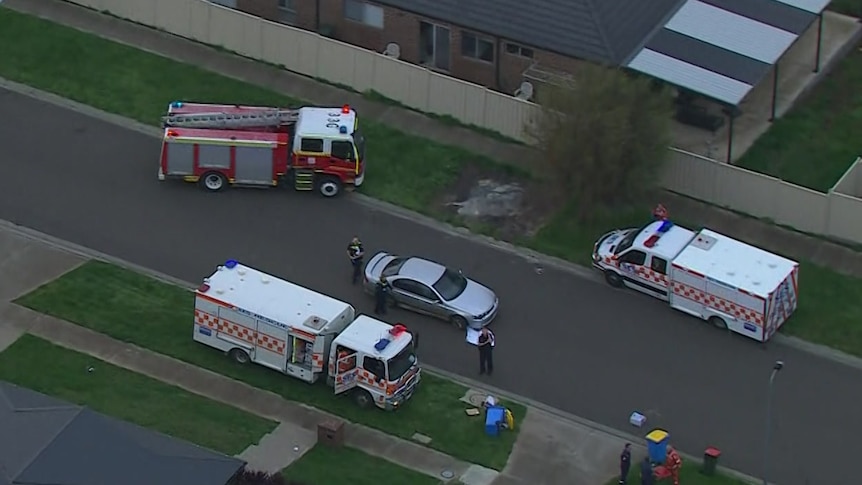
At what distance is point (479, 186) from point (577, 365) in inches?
339

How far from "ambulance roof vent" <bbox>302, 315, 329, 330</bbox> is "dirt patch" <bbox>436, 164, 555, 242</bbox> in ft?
26.6

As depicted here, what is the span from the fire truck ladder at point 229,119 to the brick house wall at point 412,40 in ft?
21.3

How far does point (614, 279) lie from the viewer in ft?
175

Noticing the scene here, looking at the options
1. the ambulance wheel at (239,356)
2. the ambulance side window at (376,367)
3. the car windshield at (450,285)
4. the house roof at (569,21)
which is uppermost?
the house roof at (569,21)

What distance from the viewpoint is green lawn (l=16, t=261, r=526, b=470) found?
4784 centimetres

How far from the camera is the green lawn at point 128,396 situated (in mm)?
47438

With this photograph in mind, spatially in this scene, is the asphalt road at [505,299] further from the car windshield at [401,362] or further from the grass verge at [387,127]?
the car windshield at [401,362]

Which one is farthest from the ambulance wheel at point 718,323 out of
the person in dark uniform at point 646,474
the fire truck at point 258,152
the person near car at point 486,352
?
the fire truck at point 258,152

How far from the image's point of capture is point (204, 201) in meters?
56.1

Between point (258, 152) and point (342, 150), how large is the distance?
7.55 feet

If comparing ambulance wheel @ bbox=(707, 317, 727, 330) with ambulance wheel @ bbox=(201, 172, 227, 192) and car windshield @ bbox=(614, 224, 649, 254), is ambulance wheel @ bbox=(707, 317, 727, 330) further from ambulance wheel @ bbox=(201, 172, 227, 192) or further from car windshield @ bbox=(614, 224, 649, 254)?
ambulance wheel @ bbox=(201, 172, 227, 192)

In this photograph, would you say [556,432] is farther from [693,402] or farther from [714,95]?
[714,95]

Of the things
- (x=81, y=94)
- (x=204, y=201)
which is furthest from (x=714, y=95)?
(x=81, y=94)

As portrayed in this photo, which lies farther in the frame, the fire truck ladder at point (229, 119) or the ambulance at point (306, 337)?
the fire truck ladder at point (229, 119)
